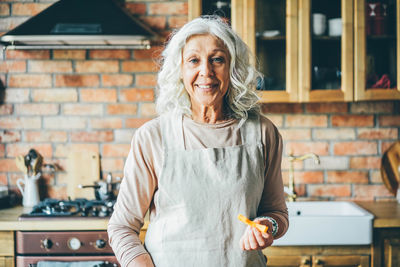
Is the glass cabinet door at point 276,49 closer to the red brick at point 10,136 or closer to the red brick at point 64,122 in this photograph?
the red brick at point 64,122

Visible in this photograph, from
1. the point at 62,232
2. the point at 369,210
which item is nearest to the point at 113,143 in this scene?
the point at 62,232

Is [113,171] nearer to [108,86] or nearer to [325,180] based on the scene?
[108,86]

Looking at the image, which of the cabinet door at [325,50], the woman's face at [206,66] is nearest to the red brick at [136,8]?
the cabinet door at [325,50]

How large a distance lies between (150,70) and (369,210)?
1.50 m

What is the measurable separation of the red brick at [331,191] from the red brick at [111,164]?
1.19 m

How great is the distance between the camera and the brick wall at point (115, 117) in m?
2.51

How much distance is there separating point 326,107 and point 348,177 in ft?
1.50

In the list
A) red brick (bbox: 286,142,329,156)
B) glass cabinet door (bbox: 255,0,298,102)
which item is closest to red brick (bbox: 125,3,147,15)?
glass cabinet door (bbox: 255,0,298,102)

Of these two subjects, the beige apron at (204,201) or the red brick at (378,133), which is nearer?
the beige apron at (204,201)

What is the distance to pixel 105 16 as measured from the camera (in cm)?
211

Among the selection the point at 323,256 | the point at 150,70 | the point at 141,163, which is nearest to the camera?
the point at 141,163

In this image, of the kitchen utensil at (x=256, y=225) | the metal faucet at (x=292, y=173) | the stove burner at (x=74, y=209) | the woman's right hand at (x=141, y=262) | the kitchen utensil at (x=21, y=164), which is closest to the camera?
the kitchen utensil at (x=256, y=225)

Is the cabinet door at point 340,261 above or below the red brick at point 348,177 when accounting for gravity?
below

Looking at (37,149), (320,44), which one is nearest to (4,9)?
(37,149)
